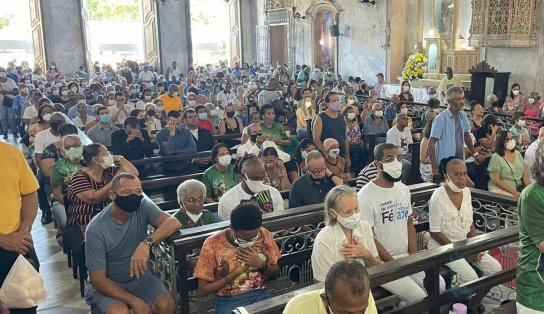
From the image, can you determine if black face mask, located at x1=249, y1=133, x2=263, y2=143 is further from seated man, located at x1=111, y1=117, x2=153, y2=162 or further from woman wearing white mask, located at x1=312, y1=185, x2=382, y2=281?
woman wearing white mask, located at x1=312, y1=185, x2=382, y2=281

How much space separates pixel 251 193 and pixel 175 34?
2201 centimetres

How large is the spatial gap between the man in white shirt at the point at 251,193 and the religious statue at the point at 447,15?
50.4 ft

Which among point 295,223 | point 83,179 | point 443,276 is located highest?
point 83,179

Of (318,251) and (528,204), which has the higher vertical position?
(528,204)

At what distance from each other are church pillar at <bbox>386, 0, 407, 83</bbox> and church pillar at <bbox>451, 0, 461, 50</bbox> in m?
1.84

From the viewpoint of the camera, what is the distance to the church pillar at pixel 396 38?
19.1 meters

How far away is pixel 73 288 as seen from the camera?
5684mm

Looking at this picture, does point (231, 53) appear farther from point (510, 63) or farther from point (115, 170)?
point (115, 170)

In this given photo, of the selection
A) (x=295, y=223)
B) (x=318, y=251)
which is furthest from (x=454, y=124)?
(x=318, y=251)

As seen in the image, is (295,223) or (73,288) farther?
(73,288)

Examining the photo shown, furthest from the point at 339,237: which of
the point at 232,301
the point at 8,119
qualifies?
the point at 8,119

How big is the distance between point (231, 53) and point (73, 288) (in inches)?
969

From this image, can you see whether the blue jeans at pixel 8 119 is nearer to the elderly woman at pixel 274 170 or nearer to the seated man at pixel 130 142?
the seated man at pixel 130 142

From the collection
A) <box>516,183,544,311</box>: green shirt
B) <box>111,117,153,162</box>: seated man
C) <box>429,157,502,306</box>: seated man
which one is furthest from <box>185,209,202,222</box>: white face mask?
<box>111,117,153,162</box>: seated man
